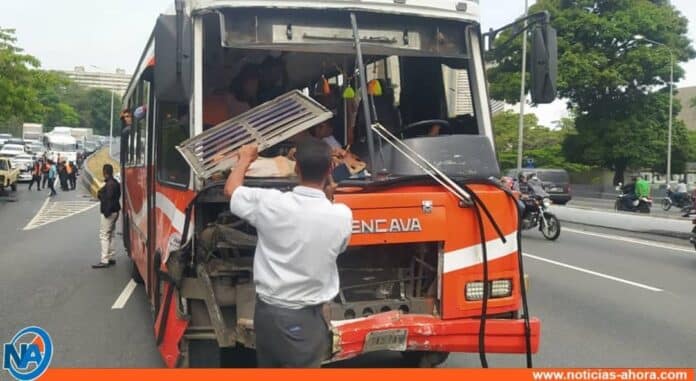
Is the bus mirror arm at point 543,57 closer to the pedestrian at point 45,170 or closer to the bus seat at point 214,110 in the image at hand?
the bus seat at point 214,110

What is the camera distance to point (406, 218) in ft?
14.8

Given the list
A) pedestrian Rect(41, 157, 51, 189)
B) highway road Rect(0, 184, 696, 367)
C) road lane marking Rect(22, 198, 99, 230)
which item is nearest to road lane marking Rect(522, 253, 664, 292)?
highway road Rect(0, 184, 696, 367)

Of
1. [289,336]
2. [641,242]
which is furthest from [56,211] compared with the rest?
Answer: [289,336]

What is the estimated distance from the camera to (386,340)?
4488mm

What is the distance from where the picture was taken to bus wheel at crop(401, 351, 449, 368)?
5.42m

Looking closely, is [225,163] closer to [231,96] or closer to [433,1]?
[231,96]

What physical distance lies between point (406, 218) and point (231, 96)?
2076 millimetres

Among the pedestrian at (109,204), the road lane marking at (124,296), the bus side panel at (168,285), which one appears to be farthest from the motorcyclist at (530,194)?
the bus side panel at (168,285)

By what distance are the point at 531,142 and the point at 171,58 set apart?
5316cm

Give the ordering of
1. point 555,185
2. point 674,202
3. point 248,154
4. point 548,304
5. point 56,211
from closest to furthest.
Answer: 1. point 248,154
2. point 548,304
3. point 56,211
4. point 674,202
5. point 555,185

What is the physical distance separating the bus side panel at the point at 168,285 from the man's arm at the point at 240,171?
3.30 feet

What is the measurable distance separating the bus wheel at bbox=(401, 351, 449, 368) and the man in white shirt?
7.10ft

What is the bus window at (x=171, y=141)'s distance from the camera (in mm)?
5289

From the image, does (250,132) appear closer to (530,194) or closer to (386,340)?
(386,340)
